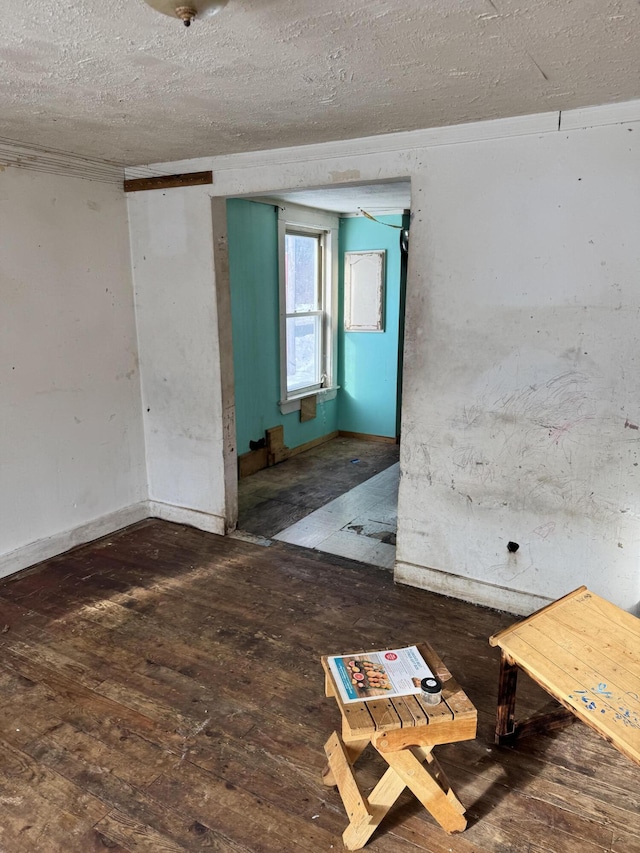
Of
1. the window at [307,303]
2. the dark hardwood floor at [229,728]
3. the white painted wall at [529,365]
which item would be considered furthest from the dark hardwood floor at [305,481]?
the white painted wall at [529,365]

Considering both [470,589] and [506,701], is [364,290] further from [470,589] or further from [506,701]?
[506,701]

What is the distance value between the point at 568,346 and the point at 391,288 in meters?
3.58

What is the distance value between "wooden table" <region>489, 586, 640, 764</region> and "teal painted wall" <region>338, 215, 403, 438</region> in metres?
4.12

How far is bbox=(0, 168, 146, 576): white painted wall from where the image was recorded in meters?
3.29

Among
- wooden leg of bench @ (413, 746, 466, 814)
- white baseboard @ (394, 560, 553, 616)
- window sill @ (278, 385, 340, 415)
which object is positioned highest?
window sill @ (278, 385, 340, 415)

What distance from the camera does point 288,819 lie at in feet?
6.02

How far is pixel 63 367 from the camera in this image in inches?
141

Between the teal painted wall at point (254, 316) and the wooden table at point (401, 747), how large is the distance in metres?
3.62

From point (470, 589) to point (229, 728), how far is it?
1.50 m

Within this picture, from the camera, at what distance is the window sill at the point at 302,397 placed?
5.72 metres

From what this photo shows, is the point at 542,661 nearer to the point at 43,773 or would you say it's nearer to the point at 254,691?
the point at 254,691

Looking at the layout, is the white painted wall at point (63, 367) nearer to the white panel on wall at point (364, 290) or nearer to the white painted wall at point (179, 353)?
the white painted wall at point (179, 353)

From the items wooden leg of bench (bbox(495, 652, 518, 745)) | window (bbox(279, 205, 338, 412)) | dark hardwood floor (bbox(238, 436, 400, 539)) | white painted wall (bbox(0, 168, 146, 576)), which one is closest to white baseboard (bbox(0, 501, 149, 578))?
white painted wall (bbox(0, 168, 146, 576))

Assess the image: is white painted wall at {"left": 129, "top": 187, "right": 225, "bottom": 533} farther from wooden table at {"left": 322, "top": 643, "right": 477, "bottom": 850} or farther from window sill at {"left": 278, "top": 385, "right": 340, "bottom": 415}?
wooden table at {"left": 322, "top": 643, "right": 477, "bottom": 850}
